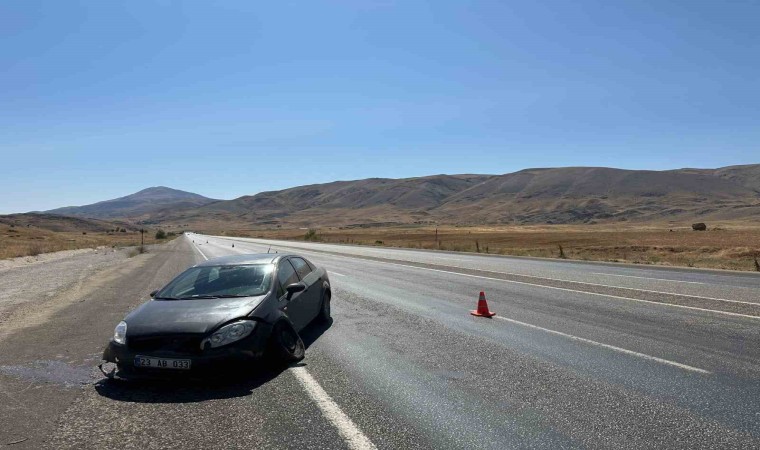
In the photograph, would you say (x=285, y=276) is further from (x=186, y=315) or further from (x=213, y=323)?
(x=213, y=323)

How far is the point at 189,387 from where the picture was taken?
5762 mm

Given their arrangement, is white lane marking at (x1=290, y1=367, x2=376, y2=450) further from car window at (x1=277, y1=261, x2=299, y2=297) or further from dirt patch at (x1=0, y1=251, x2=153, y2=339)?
dirt patch at (x1=0, y1=251, x2=153, y2=339)

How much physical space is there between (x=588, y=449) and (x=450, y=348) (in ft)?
11.5

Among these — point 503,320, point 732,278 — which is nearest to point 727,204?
point 732,278

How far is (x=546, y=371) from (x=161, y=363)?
14.0ft

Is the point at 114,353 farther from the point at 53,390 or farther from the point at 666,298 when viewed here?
the point at 666,298

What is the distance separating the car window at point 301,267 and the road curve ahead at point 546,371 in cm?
109

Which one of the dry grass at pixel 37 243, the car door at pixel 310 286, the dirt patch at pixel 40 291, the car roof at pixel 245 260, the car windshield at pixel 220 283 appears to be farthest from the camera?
the dry grass at pixel 37 243

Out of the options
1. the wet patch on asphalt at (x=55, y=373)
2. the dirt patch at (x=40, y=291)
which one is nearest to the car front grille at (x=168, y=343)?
the wet patch on asphalt at (x=55, y=373)

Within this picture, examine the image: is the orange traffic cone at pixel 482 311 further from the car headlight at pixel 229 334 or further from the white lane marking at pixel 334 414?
the car headlight at pixel 229 334

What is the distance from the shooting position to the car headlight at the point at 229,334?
562 cm

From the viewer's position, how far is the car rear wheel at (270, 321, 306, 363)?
6.24 meters

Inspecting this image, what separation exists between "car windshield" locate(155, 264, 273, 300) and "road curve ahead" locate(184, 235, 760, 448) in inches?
48.6

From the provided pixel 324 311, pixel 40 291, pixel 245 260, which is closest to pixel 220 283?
pixel 245 260
